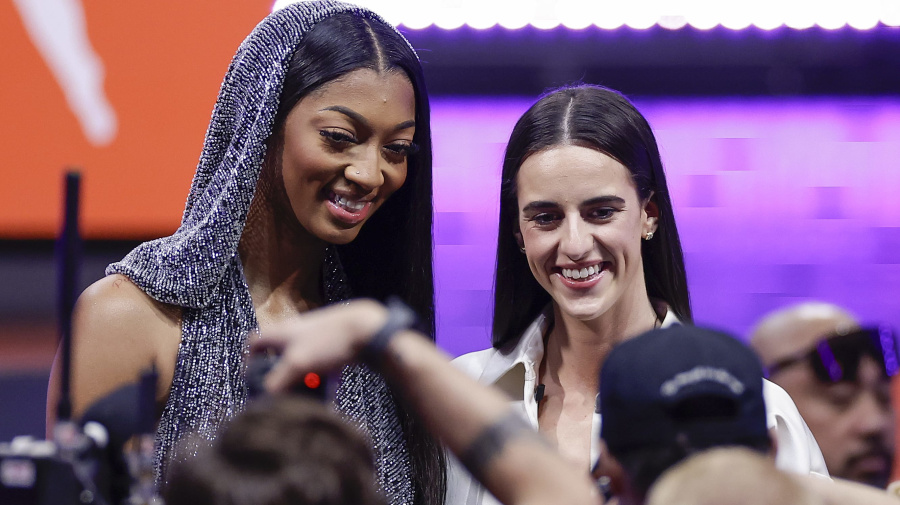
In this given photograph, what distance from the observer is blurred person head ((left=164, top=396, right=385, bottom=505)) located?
106 cm

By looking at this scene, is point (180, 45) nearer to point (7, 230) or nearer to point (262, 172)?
point (7, 230)

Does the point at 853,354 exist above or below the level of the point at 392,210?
below

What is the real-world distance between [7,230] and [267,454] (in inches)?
121

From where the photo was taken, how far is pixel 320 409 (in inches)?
45.4

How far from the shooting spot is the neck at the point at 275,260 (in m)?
2.19

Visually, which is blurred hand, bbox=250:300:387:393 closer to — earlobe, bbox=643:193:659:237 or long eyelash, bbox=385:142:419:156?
long eyelash, bbox=385:142:419:156

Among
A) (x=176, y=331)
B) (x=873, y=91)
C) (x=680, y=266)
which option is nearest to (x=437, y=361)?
(x=176, y=331)

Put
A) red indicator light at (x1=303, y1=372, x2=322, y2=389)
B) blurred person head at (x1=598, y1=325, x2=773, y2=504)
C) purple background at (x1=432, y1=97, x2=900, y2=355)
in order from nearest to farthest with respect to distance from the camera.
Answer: blurred person head at (x1=598, y1=325, x2=773, y2=504) < red indicator light at (x1=303, y1=372, x2=322, y2=389) < purple background at (x1=432, y1=97, x2=900, y2=355)

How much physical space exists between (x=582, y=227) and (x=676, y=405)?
1.22 m

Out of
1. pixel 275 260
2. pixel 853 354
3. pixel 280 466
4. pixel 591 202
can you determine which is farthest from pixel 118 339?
pixel 853 354

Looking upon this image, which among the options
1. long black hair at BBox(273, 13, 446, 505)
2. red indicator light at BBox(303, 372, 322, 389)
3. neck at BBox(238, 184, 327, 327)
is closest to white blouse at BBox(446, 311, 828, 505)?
long black hair at BBox(273, 13, 446, 505)

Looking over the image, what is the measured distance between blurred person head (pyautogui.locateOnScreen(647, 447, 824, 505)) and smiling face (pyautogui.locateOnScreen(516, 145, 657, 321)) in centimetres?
126

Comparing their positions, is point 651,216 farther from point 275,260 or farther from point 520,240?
point 275,260

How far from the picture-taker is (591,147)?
97.3 inches
